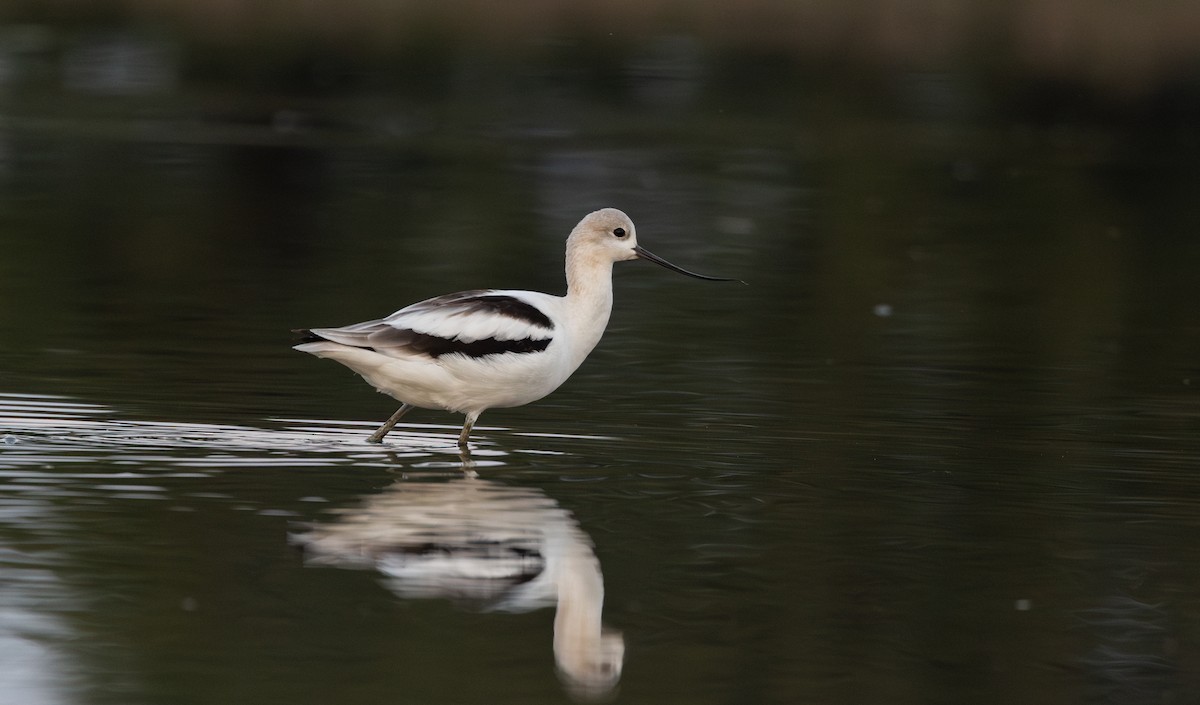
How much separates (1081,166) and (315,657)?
21877 millimetres

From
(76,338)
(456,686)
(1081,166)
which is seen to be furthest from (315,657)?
(1081,166)

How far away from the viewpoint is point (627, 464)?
30.9 feet

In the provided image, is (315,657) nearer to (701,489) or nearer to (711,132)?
(701,489)

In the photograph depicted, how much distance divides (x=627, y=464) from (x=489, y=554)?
198 cm

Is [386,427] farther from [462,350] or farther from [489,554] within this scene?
[489,554]

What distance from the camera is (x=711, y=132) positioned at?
94.0 ft

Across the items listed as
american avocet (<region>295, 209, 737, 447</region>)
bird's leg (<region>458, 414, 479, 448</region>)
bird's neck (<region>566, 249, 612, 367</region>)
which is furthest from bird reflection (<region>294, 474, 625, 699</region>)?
bird's neck (<region>566, 249, 612, 367</region>)

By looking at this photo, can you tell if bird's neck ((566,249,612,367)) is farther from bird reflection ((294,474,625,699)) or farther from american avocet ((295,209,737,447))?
Result: bird reflection ((294,474,625,699))

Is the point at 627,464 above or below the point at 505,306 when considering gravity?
below

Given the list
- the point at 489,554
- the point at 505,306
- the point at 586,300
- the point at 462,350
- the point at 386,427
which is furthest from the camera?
the point at 586,300

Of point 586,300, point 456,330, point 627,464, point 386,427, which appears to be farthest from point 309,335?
point 627,464

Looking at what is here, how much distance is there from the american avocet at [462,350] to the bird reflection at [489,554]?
772 millimetres

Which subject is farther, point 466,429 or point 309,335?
point 309,335

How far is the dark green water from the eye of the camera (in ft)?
21.0
